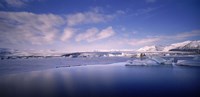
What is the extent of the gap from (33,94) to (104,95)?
3.09 m

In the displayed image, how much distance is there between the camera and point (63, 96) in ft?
22.1

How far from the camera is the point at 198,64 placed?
779 inches

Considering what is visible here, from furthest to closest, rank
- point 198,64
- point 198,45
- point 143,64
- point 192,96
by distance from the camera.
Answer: point 198,45
point 143,64
point 198,64
point 192,96

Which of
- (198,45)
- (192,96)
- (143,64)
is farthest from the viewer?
(198,45)

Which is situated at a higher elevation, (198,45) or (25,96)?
(198,45)

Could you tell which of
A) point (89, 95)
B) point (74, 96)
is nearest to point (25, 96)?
point (74, 96)

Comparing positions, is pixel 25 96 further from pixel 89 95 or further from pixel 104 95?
pixel 104 95

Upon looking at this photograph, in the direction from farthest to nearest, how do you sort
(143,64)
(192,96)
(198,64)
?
(143,64)
(198,64)
(192,96)

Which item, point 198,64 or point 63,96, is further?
point 198,64

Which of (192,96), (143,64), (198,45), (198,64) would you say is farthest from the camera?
(198,45)

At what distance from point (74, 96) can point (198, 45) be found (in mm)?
202823

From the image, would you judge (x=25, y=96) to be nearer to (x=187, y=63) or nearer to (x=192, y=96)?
(x=192, y=96)

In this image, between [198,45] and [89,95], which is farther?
[198,45]

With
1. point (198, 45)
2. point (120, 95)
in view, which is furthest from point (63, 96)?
point (198, 45)
